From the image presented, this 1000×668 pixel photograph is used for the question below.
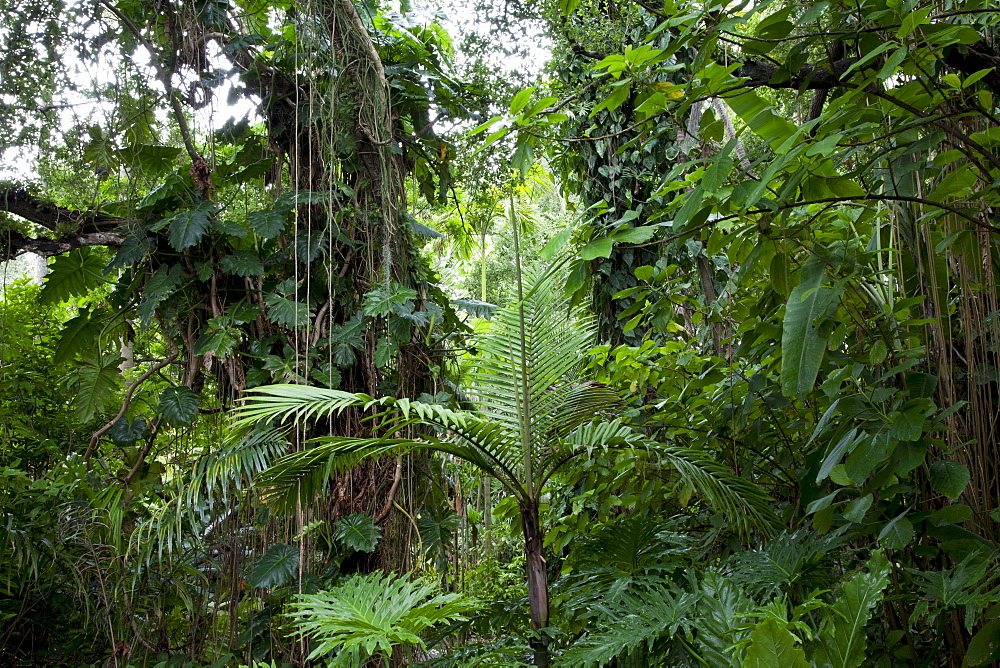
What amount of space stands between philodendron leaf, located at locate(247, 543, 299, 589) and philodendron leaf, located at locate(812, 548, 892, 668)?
1973 millimetres

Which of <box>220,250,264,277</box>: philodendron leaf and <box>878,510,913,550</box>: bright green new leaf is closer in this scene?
<box>878,510,913,550</box>: bright green new leaf

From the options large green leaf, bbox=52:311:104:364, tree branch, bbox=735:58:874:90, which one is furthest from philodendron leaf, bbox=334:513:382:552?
tree branch, bbox=735:58:874:90

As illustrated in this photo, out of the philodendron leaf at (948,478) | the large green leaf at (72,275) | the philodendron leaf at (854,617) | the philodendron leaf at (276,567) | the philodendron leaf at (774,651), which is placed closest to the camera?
the philodendron leaf at (774,651)

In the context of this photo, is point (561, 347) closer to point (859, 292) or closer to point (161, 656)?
point (859, 292)

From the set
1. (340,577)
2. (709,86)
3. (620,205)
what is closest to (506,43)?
(620,205)

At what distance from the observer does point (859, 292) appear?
5.72 feet

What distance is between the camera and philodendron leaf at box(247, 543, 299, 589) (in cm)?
263

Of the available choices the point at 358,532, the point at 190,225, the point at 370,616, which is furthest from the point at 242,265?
the point at 370,616

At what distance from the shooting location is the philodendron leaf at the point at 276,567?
263 centimetres

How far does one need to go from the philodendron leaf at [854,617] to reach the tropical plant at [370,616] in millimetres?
823

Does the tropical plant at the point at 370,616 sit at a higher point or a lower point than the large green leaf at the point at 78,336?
lower

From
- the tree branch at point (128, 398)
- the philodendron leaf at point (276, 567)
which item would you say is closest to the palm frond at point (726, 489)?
the philodendron leaf at point (276, 567)

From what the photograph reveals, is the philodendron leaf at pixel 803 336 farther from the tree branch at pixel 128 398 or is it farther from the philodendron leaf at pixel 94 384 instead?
the philodendron leaf at pixel 94 384

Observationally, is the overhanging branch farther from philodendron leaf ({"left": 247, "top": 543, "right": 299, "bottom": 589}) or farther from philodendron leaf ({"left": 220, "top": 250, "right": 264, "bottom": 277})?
philodendron leaf ({"left": 247, "top": 543, "right": 299, "bottom": 589})
